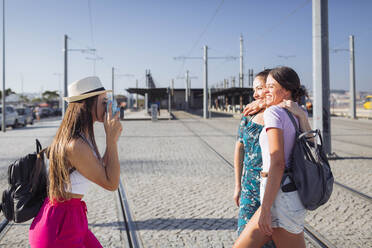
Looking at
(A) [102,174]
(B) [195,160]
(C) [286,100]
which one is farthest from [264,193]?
(B) [195,160]

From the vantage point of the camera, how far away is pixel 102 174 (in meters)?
2.08

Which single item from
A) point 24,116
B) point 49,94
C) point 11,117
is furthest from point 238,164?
point 49,94

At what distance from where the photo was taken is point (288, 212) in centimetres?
212

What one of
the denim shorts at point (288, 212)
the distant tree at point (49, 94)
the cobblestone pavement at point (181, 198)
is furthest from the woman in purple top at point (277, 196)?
the distant tree at point (49, 94)

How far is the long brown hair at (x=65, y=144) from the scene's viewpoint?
209 cm

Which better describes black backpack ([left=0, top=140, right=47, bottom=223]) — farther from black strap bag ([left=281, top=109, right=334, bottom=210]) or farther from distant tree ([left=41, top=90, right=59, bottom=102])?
distant tree ([left=41, top=90, right=59, bottom=102])

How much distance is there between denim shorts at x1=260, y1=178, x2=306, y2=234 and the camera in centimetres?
211

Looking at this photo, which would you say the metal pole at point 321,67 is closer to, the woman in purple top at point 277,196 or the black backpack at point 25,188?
the woman in purple top at point 277,196

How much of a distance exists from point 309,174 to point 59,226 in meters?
1.41

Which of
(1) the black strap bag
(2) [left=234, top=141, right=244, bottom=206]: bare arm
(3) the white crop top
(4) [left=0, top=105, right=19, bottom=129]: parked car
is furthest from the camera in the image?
(4) [left=0, top=105, right=19, bottom=129]: parked car

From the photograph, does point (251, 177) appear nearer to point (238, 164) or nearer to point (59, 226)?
point (238, 164)

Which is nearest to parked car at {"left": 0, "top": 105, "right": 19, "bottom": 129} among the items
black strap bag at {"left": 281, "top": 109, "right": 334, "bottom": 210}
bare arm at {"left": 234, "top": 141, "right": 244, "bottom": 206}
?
bare arm at {"left": 234, "top": 141, "right": 244, "bottom": 206}

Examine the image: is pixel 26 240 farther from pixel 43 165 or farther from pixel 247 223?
pixel 247 223

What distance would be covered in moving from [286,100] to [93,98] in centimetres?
118
